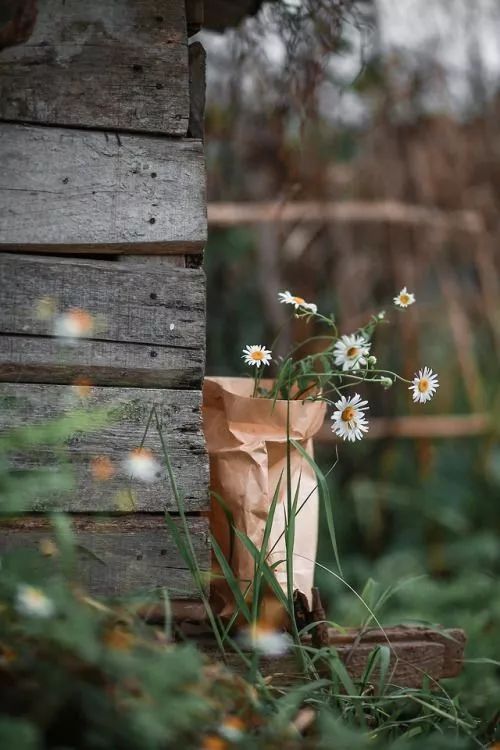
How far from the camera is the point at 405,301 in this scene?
1.80m

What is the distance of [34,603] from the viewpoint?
106 cm

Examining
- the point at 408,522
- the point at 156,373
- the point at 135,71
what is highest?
the point at 135,71

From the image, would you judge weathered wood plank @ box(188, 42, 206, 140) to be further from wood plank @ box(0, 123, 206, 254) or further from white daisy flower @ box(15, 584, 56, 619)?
white daisy flower @ box(15, 584, 56, 619)

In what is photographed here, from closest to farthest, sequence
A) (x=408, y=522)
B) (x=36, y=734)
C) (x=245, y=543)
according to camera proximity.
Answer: (x=36, y=734) < (x=245, y=543) < (x=408, y=522)

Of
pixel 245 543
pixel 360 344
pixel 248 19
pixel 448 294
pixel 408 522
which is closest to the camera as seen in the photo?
pixel 245 543

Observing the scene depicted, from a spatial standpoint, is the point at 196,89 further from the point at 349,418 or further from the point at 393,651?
the point at 393,651

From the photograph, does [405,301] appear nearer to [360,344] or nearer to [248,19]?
[360,344]

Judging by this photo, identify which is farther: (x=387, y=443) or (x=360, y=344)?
(x=387, y=443)

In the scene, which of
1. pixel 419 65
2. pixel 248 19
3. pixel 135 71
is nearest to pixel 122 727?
pixel 135 71

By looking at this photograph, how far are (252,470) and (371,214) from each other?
315cm

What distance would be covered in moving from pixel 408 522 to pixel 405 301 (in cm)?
268

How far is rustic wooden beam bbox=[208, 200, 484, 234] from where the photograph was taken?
4.53m

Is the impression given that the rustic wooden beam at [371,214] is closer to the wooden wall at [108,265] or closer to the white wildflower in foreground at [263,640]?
the wooden wall at [108,265]

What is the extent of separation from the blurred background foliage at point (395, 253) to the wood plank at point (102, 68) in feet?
7.20
